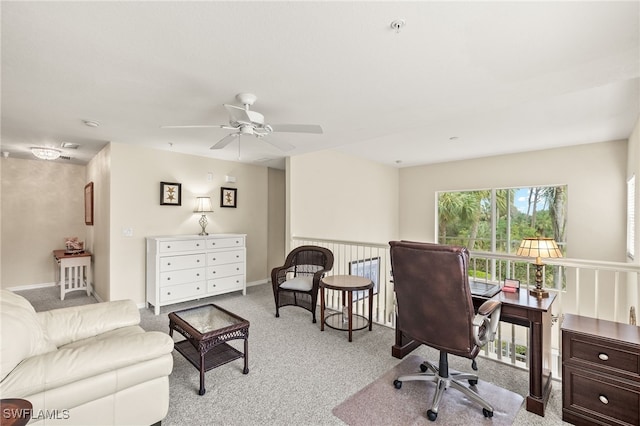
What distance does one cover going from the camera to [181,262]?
415cm

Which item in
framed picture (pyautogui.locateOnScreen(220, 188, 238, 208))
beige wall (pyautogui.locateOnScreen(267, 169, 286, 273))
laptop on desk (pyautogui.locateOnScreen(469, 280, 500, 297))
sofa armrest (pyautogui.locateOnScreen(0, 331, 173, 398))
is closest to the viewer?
sofa armrest (pyautogui.locateOnScreen(0, 331, 173, 398))

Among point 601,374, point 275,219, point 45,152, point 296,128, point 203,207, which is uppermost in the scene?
point 45,152

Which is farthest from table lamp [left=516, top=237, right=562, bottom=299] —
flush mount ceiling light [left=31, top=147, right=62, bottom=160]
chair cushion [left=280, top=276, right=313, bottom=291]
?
flush mount ceiling light [left=31, top=147, right=62, bottom=160]

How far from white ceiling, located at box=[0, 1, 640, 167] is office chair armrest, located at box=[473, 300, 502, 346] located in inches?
65.5

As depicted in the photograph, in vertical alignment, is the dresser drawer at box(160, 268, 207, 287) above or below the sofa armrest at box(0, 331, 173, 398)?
below

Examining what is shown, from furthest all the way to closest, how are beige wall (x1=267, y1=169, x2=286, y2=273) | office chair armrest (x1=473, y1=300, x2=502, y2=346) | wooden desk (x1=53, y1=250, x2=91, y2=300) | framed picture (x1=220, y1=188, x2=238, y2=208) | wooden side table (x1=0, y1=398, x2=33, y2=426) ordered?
beige wall (x1=267, y1=169, x2=286, y2=273), framed picture (x1=220, y1=188, x2=238, y2=208), wooden desk (x1=53, y1=250, x2=91, y2=300), office chair armrest (x1=473, y1=300, x2=502, y2=346), wooden side table (x1=0, y1=398, x2=33, y2=426)

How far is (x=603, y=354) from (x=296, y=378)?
2.11 m

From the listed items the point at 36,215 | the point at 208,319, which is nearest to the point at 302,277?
the point at 208,319

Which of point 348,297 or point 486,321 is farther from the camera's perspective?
point 348,297

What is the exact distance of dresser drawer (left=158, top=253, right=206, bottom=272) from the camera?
3988mm

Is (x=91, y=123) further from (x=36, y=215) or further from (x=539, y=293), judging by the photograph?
(x=539, y=293)

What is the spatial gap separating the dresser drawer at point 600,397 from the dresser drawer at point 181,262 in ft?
13.9

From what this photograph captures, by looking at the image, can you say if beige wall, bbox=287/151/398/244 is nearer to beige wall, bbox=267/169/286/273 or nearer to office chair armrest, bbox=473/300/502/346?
beige wall, bbox=267/169/286/273

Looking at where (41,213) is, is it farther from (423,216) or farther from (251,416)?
(423,216)
